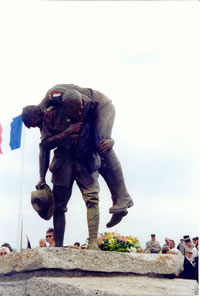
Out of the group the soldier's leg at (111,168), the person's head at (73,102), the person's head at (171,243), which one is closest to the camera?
the person's head at (73,102)

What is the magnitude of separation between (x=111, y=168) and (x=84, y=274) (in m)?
1.42

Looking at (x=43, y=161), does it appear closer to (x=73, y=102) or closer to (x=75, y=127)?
(x=75, y=127)

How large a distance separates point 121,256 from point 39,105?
2141 mm

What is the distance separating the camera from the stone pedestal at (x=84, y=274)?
13.4ft

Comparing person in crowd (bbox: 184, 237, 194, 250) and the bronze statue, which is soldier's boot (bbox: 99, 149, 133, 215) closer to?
the bronze statue

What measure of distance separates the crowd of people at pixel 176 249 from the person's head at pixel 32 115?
1617mm

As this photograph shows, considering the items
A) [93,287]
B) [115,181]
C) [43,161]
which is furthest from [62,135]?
[93,287]

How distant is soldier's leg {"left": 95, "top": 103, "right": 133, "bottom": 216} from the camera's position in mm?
5328

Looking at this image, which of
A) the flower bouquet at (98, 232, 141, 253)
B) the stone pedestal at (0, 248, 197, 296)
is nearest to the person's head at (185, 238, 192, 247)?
the flower bouquet at (98, 232, 141, 253)

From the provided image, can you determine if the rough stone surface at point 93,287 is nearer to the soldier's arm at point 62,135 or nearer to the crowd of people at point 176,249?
the crowd of people at point 176,249

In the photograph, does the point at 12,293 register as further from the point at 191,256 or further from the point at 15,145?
the point at 15,145

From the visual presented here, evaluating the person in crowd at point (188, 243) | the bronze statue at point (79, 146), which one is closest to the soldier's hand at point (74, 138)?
the bronze statue at point (79, 146)

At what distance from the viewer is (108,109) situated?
546cm

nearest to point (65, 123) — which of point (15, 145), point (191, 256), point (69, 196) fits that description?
point (69, 196)
